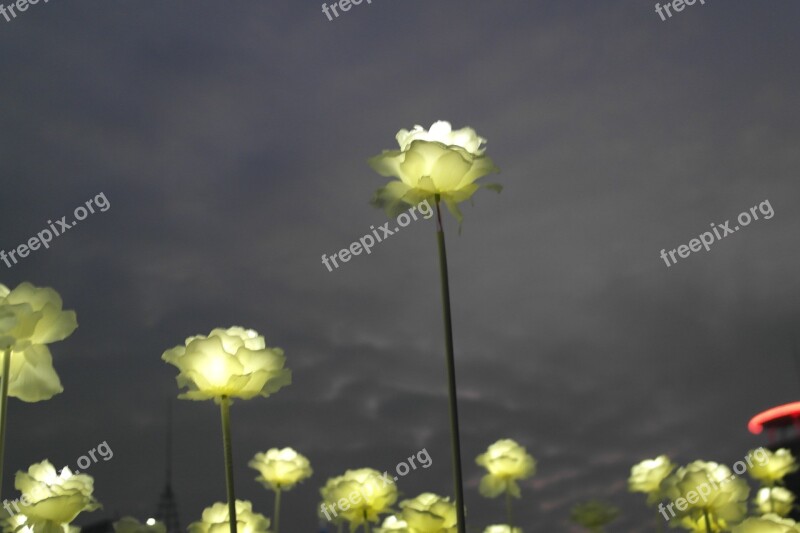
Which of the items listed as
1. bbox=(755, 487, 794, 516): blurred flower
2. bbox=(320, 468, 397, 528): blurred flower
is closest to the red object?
bbox=(755, 487, 794, 516): blurred flower

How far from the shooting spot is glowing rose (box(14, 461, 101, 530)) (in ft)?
6.79

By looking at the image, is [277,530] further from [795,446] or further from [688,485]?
[795,446]

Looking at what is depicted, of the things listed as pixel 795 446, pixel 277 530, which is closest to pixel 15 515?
pixel 277 530

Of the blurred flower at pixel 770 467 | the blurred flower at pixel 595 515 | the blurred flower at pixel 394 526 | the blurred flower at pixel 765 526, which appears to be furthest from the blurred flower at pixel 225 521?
the blurred flower at pixel 770 467

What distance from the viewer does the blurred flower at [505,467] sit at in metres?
4.80

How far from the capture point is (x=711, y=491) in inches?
146

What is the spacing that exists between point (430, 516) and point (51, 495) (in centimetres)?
143

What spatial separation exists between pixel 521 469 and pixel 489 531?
1.91 ft

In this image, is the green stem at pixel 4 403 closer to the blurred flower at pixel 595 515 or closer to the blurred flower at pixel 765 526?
the blurred flower at pixel 765 526

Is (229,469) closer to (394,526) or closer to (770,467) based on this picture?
(394,526)

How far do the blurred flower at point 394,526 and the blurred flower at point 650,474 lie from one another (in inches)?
81.4

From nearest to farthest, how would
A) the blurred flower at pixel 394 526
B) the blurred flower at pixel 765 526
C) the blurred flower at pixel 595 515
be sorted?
the blurred flower at pixel 765 526 < the blurred flower at pixel 394 526 < the blurred flower at pixel 595 515

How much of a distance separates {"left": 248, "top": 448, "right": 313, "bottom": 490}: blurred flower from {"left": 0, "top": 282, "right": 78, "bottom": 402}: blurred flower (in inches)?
91.9

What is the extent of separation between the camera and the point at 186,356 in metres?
2.25
